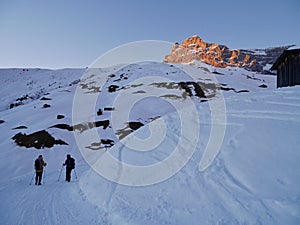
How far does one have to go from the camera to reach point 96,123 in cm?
2464

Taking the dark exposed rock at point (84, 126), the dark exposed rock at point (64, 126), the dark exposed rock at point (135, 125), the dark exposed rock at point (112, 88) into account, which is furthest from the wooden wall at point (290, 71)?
the dark exposed rock at point (112, 88)

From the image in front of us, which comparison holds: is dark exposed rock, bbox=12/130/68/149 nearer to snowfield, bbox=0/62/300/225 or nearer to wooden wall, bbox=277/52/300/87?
snowfield, bbox=0/62/300/225

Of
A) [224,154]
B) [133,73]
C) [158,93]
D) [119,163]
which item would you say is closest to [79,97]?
[158,93]

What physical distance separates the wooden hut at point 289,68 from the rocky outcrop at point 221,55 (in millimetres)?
79867

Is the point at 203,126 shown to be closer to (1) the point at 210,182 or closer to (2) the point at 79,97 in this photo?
(1) the point at 210,182

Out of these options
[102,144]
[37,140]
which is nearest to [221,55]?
[102,144]

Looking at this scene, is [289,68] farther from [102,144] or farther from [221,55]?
[221,55]

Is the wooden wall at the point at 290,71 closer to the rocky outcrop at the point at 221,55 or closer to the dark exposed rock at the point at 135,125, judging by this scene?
the dark exposed rock at the point at 135,125

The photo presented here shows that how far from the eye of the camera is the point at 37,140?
68.6 feet

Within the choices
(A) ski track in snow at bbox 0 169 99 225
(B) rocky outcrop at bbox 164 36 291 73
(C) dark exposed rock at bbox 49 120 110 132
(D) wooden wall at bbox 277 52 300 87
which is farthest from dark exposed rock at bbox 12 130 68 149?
(B) rocky outcrop at bbox 164 36 291 73

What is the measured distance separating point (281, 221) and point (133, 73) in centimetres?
4694

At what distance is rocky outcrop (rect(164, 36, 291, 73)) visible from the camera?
4242 inches

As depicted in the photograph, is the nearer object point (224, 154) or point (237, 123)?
point (224, 154)

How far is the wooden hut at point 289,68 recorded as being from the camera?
17.0 meters
